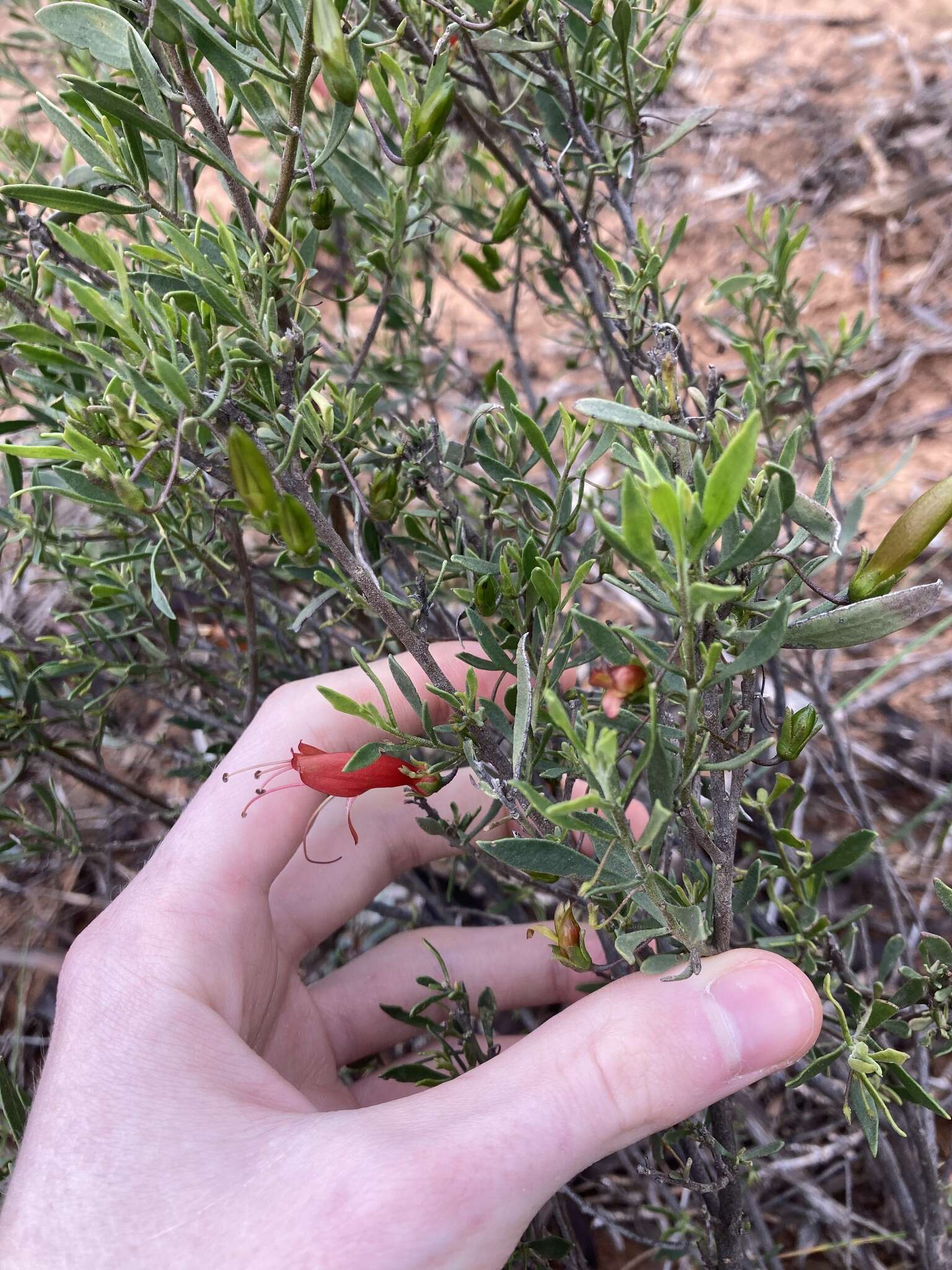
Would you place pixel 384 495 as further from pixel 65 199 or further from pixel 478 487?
pixel 65 199

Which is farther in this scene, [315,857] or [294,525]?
[315,857]

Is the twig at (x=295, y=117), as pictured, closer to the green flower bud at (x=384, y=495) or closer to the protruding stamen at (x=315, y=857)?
the green flower bud at (x=384, y=495)

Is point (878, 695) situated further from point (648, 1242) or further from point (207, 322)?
point (207, 322)

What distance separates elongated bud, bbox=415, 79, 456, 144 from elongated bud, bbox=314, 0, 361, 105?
15 cm

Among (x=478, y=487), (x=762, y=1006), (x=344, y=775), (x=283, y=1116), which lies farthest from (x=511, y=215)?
(x=283, y=1116)

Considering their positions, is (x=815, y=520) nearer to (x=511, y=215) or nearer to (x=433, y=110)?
(x=433, y=110)

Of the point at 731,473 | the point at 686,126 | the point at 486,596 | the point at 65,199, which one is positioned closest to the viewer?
the point at 731,473

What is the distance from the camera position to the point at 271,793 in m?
1.25

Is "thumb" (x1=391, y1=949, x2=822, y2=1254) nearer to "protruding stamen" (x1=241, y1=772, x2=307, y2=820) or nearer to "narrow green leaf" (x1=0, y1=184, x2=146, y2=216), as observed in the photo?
"protruding stamen" (x1=241, y1=772, x2=307, y2=820)

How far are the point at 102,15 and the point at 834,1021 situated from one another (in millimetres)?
1258

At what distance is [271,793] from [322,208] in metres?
0.75

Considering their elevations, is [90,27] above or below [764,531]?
above

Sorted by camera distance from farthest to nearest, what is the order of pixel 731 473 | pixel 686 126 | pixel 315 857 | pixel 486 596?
pixel 315 857 → pixel 686 126 → pixel 486 596 → pixel 731 473

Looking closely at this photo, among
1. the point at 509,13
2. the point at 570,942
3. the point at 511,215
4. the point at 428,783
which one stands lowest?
the point at 570,942
